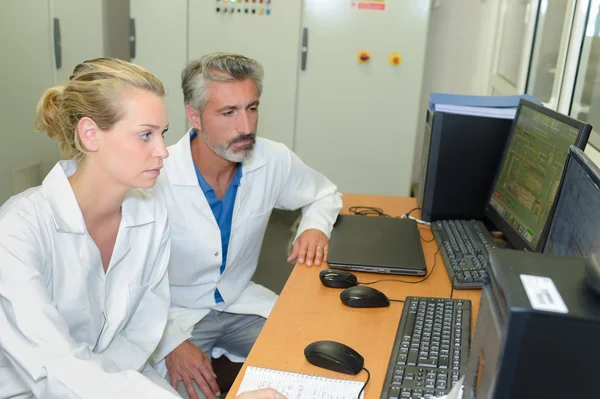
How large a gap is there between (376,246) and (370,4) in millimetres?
2081

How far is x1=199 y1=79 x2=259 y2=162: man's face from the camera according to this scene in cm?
191

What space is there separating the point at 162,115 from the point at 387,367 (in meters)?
0.76

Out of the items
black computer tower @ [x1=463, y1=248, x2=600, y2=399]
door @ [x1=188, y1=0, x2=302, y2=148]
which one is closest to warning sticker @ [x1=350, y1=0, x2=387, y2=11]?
door @ [x1=188, y1=0, x2=302, y2=148]

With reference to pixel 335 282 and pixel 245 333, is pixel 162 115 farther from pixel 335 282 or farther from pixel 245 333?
pixel 245 333

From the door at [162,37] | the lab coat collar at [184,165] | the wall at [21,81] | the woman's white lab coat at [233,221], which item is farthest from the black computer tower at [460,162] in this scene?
the wall at [21,81]

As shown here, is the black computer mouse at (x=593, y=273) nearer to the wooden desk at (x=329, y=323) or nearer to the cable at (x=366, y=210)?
the wooden desk at (x=329, y=323)

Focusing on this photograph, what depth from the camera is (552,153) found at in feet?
5.09

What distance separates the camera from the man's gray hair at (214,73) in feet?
6.28

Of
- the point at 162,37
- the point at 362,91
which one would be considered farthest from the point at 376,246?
the point at 162,37

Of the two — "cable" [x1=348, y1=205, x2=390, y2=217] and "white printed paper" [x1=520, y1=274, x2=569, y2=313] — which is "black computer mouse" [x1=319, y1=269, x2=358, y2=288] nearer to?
"cable" [x1=348, y1=205, x2=390, y2=217]

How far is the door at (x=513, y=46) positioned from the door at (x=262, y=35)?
1116 millimetres

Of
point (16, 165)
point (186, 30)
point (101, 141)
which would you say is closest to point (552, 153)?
point (101, 141)

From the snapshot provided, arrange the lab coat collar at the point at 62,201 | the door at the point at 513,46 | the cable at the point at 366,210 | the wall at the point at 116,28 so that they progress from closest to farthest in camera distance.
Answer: the lab coat collar at the point at 62,201, the cable at the point at 366,210, the door at the point at 513,46, the wall at the point at 116,28

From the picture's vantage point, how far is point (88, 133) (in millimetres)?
1397
